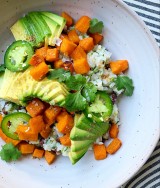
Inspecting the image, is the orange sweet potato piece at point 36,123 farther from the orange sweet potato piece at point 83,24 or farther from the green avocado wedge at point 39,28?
the orange sweet potato piece at point 83,24

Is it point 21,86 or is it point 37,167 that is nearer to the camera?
point 21,86

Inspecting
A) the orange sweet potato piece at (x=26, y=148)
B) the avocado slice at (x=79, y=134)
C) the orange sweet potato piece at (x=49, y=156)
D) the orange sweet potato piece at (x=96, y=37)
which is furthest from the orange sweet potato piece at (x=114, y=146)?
the orange sweet potato piece at (x=96, y=37)

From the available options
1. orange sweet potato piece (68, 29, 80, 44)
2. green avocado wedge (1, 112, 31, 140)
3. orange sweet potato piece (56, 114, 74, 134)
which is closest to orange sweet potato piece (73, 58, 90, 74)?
orange sweet potato piece (68, 29, 80, 44)

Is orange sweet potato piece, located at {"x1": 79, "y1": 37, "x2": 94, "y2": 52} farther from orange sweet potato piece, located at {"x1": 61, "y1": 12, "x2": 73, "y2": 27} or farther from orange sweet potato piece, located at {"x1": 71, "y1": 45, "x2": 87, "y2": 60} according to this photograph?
orange sweet potato piece, located at {"x1": 61, "y1": 12, "x2": 73, "y2": 27}

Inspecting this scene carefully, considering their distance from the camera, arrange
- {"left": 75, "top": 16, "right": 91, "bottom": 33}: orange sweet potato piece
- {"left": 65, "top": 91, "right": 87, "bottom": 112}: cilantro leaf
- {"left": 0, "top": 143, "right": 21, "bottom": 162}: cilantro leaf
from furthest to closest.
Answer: {"left": 0, "top": 143, "right": 21, "bottom": 162}: cilantro leaf → {"left": 75, "top": 16, "right": 91, "bottom": 33}: orange sweet potato piece → {"left": 65, "top": 91, "right": 87, "bottom": 112}: cilantro leaf

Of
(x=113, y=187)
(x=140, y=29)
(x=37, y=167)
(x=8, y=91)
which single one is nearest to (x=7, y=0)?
(x=8, y=91)

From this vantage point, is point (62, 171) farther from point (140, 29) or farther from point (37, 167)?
point (140, 29)

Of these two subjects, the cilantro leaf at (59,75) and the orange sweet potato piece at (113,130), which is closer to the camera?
the cilantro leaf at (59,75)
